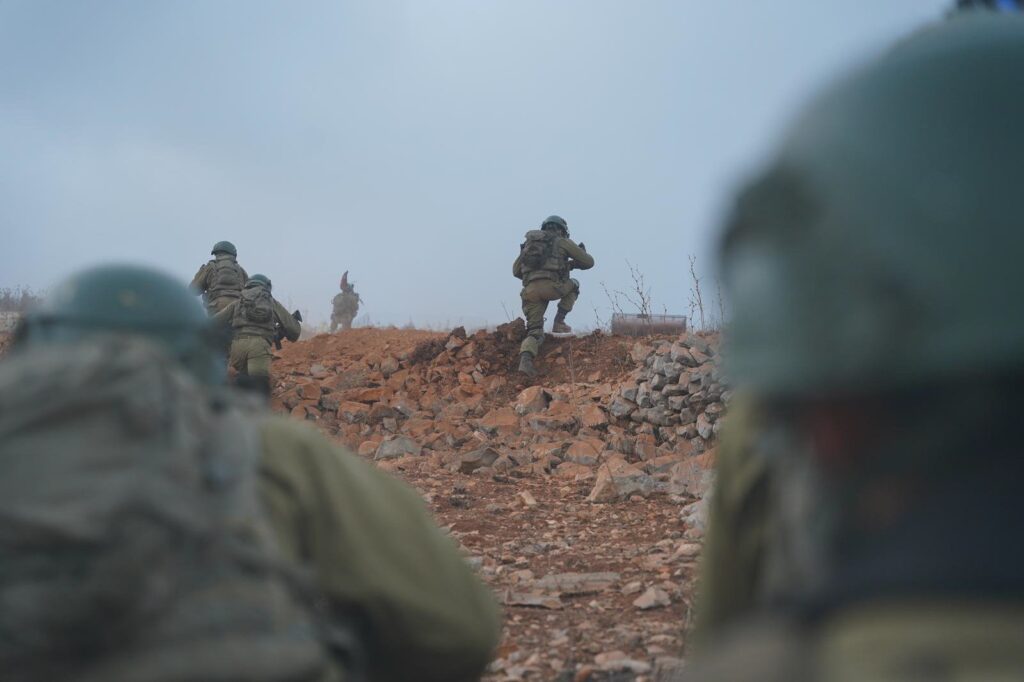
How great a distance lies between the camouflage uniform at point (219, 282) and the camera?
34.4ft

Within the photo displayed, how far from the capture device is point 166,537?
110 cm

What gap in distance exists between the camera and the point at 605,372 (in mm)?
10680

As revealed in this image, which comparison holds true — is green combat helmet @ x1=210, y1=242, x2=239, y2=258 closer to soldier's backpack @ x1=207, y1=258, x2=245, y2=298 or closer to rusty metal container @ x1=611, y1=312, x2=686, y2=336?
soldier's backpack @ x1=207, y1=258, x2=245, y2=298

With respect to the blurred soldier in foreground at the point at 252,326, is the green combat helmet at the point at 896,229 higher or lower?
lower

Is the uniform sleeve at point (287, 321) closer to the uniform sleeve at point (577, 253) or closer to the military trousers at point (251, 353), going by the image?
the military trousers at point (251, 353)

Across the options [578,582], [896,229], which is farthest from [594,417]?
[896,229]

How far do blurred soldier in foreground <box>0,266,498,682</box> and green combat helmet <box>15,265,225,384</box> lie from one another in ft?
0.12

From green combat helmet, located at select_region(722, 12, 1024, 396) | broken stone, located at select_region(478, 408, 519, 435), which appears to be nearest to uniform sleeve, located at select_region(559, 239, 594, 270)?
broken stone, located at select_region(478, 408, 519, 435)

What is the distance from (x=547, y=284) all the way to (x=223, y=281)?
12.9 ft

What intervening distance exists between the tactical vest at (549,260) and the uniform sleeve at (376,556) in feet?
30.8

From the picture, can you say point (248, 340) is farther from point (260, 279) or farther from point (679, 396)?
point (679, 396)

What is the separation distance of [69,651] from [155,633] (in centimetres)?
11

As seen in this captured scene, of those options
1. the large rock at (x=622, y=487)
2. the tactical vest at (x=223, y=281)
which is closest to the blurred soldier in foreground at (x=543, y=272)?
the tactical vest at (x=223, y=281)

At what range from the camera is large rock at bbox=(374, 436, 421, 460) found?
8703mm
